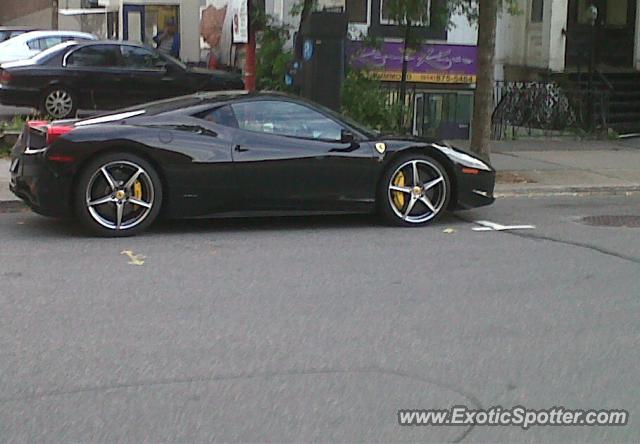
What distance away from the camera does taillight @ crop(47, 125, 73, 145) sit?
8.79 meters

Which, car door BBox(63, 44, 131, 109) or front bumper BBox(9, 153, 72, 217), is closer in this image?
front bumper BBox(9, 153, 72, 217)

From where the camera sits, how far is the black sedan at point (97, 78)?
18469mm

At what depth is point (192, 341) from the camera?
19.4ft

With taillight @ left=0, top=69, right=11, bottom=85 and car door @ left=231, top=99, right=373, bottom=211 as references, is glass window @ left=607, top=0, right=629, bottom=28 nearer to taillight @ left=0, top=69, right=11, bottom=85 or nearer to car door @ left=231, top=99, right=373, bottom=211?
taillight @ left=0, top=69, right=11, bottom=85

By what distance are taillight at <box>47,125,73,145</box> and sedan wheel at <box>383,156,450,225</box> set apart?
2.98m

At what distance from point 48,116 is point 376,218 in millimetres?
9918

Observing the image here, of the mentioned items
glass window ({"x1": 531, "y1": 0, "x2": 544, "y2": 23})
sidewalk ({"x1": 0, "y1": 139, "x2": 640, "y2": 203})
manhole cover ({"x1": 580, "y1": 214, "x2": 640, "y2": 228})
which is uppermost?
glass window ({"x1": 531, "y1": 0, "x2": 544, "y2": 23})

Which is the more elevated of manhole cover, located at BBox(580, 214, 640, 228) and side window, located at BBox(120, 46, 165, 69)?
side window, located at BBox(120, 46, 165, 69)

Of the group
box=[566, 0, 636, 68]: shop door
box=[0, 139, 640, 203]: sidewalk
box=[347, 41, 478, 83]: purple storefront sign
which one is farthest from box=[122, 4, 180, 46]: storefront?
box=[0, 139, 640, 203]: sidewalk

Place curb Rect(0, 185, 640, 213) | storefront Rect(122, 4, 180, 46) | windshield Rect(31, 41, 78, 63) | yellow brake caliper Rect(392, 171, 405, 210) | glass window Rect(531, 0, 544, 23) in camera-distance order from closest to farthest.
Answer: yellow brake caliper Rect(392, 171, 405, 210) → curb Rect(0, 185, 640, 213) → windshield Rect(31, 41, 78, 63) → glass window Rect(531, 0, 544, 23) → storefront Rect(122, 4, 180, 46)

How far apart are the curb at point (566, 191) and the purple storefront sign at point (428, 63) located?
687 centimetres

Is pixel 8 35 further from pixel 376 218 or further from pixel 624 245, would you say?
pixel 624 245

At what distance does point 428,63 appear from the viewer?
20.2 meters

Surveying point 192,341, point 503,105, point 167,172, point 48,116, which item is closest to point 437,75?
point 503,105
